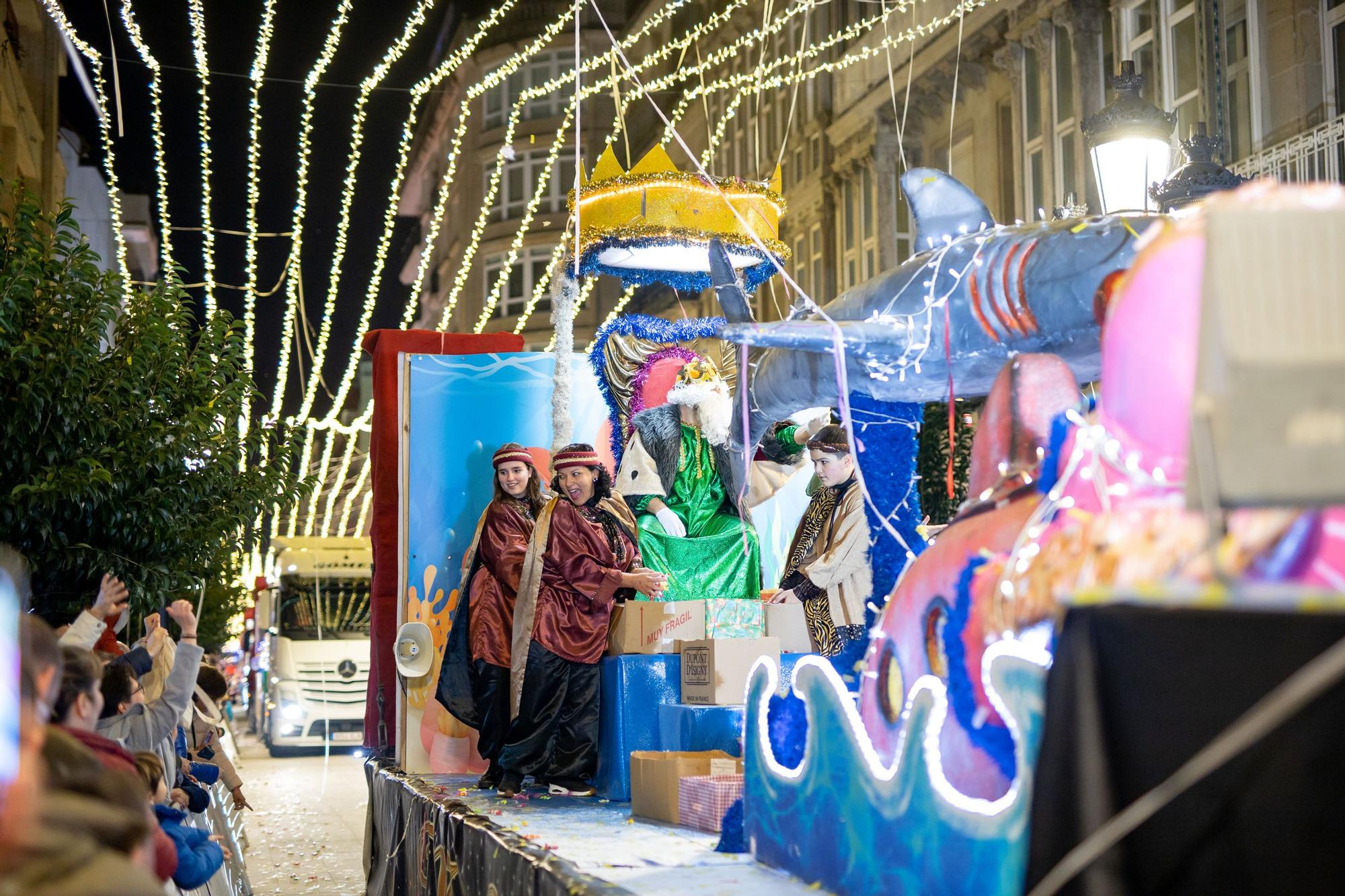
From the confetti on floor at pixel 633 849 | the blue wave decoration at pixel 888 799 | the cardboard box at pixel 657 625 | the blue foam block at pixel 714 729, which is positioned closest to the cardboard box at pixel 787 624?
the cardboard box at pixel 657 625

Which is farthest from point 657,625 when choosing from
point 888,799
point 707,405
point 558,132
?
point 558,132

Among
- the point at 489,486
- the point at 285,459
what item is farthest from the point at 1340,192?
the point at 285,459

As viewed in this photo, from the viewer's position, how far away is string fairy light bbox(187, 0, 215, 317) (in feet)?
32.6

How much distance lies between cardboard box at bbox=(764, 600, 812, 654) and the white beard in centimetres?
140

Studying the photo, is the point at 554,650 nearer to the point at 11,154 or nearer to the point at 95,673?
the point at 95,673

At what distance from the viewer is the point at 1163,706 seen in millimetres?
1934

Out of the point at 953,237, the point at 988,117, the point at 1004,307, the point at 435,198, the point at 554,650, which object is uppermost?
the point at 435,198

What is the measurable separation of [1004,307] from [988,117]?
1174 cm

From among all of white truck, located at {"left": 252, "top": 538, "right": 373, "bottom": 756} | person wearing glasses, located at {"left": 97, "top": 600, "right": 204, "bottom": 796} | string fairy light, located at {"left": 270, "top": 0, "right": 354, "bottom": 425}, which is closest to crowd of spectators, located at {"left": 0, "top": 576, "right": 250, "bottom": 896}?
person wearing glasses, located at {"left": 97, "top": 600, "right": 204, "bottom": 796}

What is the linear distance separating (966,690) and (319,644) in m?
18.1

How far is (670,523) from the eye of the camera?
7.55 meters

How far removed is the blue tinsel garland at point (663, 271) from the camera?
849 cm

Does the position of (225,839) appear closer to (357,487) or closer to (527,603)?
(527,603)

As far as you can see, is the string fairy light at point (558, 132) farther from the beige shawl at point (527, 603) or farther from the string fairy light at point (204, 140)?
the string fairy light at point (204, 140)
